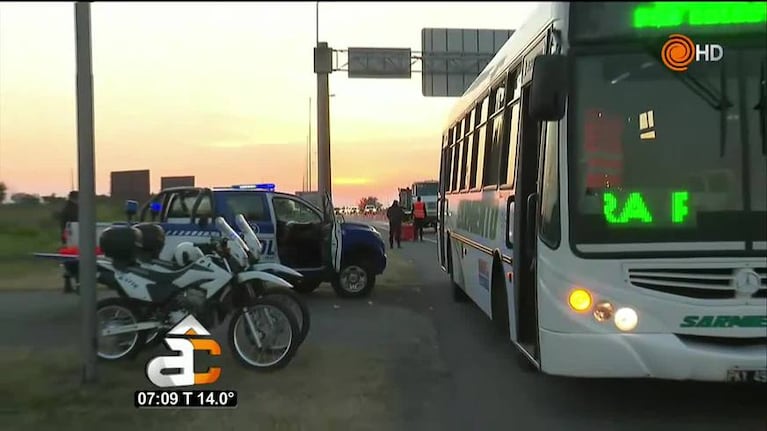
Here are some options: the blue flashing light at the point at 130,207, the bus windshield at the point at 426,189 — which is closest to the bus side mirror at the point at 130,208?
the blue flashing light at the point at 130,207

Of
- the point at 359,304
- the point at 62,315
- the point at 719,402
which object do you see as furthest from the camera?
the point at 359,304

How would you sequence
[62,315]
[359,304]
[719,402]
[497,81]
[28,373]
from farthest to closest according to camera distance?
1. [359,304]
2. [62,315]
3. [497,81]
4. [28,373]
5. [719,402]

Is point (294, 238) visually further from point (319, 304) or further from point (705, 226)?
point (705, 226)

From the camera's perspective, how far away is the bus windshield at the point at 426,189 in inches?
1669

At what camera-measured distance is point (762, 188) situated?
553 cm

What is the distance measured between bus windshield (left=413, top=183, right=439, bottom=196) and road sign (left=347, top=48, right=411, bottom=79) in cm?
1308

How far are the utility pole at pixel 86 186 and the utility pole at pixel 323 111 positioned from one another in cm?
2125

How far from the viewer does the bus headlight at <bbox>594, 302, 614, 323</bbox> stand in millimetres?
5516

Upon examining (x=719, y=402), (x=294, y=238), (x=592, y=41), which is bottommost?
(x=719, y=402)

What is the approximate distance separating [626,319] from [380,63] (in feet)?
83.3

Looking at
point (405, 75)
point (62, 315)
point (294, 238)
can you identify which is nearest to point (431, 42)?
point (405, 75)

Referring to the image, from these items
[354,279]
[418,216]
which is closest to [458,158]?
[354,279]

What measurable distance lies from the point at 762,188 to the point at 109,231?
18.2 feet

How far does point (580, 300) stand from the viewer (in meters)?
5.57
